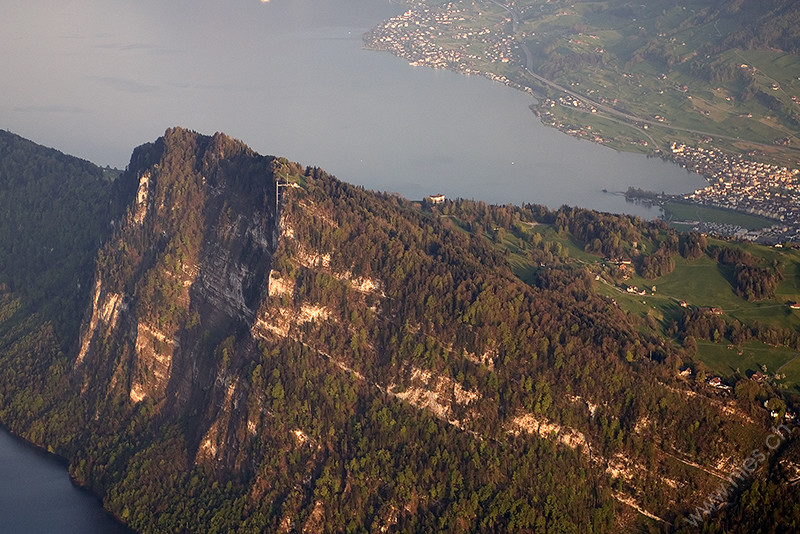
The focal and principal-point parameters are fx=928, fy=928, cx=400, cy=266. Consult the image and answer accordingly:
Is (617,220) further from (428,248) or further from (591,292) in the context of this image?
(428,248)

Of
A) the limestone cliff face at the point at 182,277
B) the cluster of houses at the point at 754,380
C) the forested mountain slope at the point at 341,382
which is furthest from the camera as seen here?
the limestone cliff face at the point at 182,277

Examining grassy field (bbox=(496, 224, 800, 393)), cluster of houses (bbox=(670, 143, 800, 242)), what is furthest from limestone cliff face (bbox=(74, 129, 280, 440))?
cluster of houses (bbox=(670, 143, 800, 242))

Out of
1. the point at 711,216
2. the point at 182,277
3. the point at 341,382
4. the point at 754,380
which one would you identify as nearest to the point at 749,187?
the point at 711,216

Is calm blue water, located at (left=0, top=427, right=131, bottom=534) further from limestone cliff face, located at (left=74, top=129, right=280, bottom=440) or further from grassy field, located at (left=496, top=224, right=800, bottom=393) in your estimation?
grassy field, located at (left=496, top=224, right=800, bottom=393)

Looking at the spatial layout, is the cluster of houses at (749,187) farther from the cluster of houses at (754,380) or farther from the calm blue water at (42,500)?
the calm blue water at (42,500)

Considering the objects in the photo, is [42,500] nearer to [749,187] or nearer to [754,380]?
[754,380]

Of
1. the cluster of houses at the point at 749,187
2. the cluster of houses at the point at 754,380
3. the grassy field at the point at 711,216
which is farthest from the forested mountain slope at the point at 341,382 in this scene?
the cluster of houses at the point at 749,187
